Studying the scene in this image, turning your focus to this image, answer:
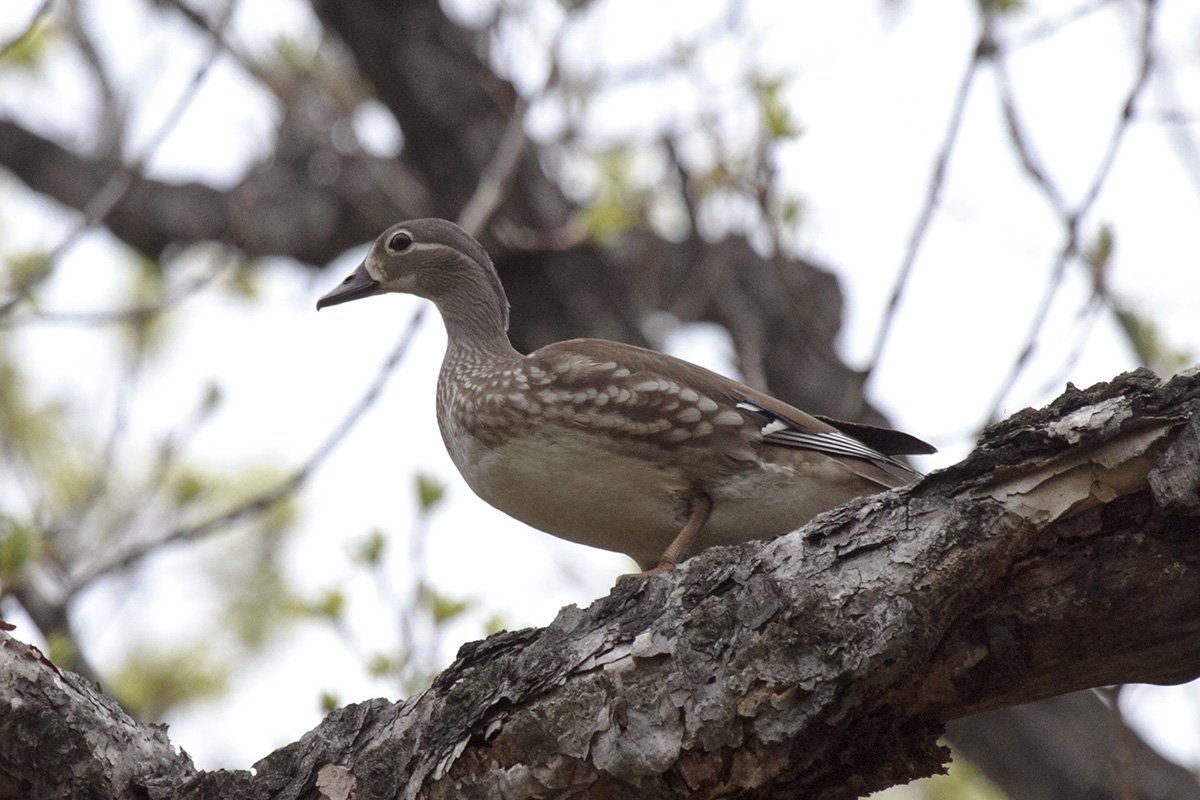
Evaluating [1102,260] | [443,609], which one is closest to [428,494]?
[443,609]

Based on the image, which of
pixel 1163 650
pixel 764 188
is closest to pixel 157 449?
pixel 764 188

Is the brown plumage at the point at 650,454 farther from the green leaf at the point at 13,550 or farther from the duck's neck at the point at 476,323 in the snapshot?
the green leaf at the point at 13,550

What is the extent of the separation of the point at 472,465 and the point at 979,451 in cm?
241

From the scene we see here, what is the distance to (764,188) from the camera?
613 cm

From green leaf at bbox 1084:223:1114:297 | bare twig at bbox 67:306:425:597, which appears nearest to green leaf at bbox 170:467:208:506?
bare twig at bbox 67:306:425:597

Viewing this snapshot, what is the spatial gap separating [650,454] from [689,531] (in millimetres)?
314

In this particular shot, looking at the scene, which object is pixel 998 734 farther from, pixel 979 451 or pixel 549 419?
pixel 979 451

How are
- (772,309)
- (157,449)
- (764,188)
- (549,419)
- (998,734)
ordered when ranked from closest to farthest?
(549,419), (764,188), (157,449), (998,734), (772,309)

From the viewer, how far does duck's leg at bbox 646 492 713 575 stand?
4.96 m

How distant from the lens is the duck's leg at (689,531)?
16.3ft

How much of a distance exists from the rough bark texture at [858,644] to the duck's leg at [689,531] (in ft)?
4.24

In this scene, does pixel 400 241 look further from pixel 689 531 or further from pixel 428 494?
pixel 689 531

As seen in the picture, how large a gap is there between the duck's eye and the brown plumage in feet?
4.69

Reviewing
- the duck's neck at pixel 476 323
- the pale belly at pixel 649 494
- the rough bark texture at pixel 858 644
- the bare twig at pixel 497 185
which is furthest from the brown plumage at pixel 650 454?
the rough bark texture at pixel 858 644
